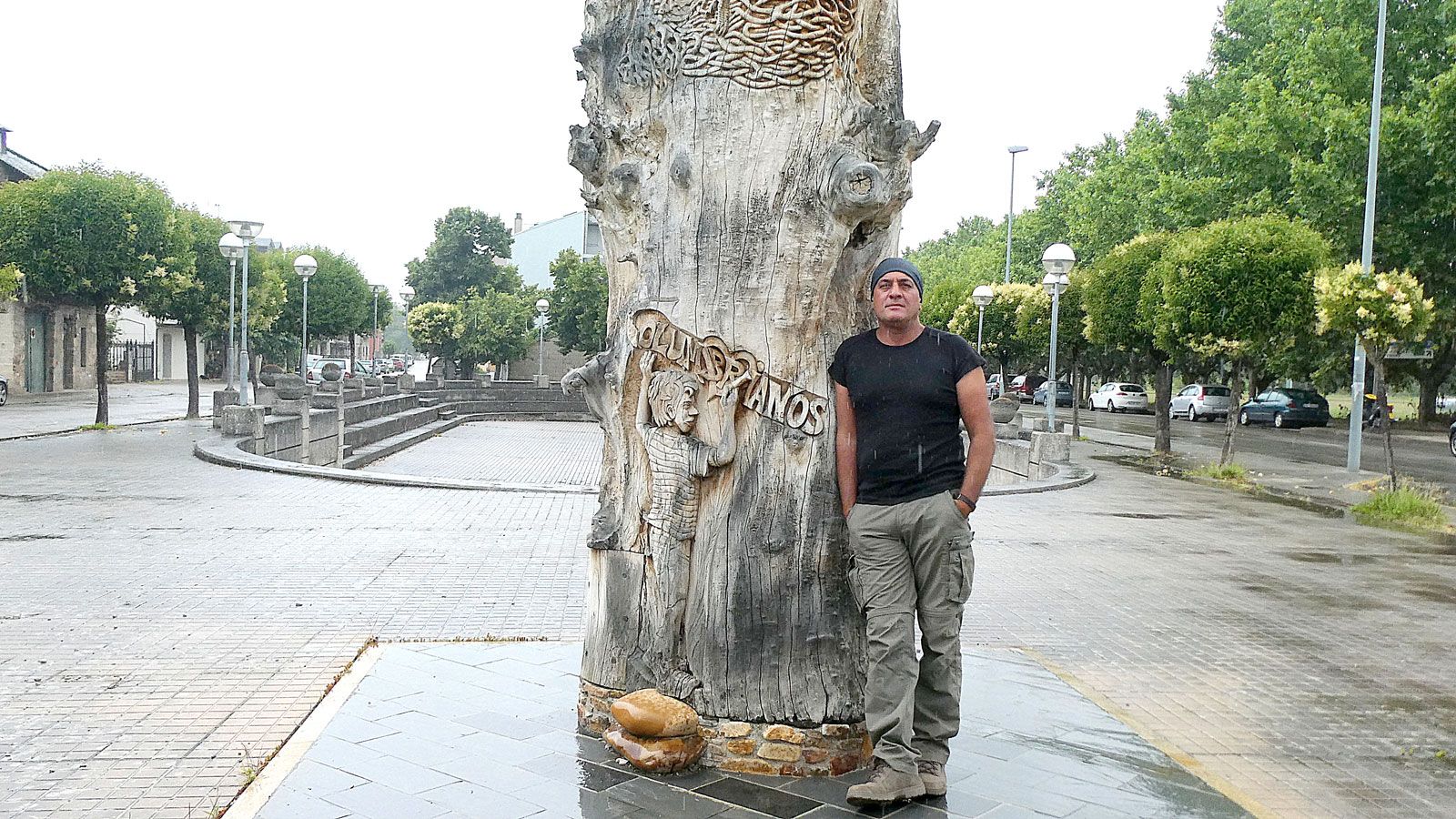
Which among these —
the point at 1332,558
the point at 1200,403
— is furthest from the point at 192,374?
the point at 1200,403

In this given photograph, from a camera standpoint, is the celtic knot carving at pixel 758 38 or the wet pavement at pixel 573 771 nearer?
the wet pavement at pixel 573 771

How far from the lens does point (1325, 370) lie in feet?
131

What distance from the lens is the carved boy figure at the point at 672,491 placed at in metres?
4.40

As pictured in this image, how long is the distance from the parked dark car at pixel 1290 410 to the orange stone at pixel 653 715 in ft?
122

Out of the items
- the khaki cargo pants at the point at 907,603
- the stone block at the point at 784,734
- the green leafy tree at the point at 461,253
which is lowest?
the stone block at the point at 784,734

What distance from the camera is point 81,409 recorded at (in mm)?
31312

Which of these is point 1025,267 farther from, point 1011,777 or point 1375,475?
point 1011,777

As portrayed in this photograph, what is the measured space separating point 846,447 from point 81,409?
32.4 metres

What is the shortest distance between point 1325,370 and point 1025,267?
17433 millimetres

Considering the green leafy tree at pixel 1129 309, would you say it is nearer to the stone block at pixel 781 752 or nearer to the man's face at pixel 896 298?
the man's face at pixel 896 298

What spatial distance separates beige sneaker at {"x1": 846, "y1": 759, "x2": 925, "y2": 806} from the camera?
3906 millimetres

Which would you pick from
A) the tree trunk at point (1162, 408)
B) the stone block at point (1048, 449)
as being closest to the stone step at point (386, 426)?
the stone block at point (1048, 449)

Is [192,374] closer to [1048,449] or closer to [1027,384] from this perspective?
[1048,449]

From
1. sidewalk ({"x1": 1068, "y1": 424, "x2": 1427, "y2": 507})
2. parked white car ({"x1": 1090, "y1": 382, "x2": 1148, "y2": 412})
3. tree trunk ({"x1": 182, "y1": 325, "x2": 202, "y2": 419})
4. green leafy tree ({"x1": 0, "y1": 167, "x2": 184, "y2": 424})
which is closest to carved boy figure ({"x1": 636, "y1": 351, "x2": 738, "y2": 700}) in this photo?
sidewalk ({"x1": 1068, "y1": 424, "x2": 1427, "y2": 507})
